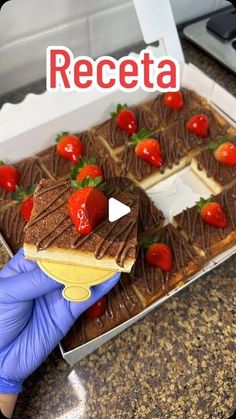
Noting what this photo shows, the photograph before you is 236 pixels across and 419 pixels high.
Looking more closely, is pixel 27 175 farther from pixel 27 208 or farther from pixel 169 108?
pixel 169 108

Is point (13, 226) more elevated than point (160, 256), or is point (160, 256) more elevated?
point (13, 226)

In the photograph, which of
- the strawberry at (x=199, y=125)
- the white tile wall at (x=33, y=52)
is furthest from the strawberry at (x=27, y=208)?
the strawberry at (x=199, y=125)

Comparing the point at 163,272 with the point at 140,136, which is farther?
the point at 140,136

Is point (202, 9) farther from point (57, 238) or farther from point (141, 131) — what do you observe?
point (57, 238)

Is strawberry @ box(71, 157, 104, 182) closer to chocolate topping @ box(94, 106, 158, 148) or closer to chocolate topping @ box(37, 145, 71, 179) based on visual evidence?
chocolate topping @ box(37, 145, 71, 179)

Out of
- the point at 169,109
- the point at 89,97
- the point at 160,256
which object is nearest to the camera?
the point at 160,256

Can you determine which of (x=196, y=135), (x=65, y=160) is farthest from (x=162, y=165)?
(x=65, y=160)

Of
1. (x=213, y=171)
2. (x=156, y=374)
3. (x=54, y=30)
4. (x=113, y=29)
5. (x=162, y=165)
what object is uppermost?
(x=54, y=30)
